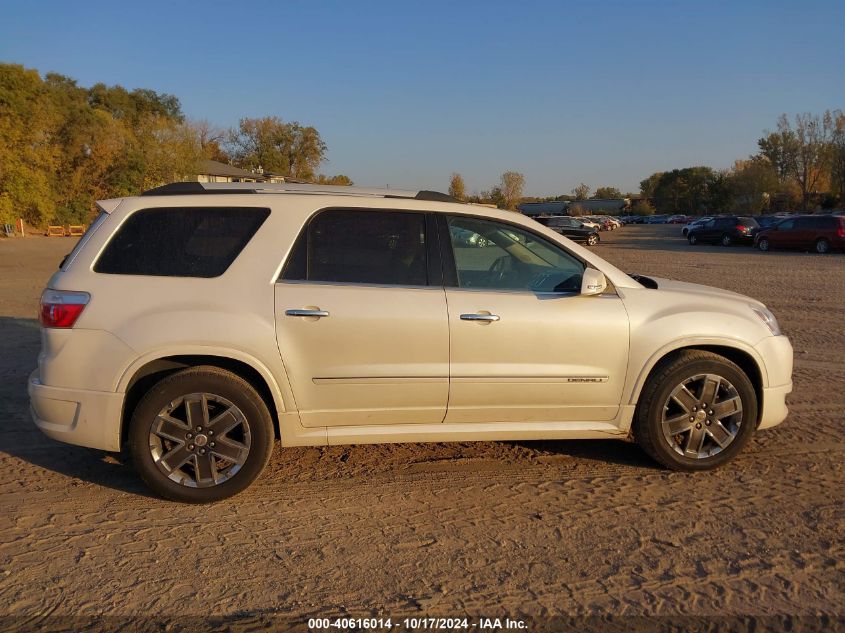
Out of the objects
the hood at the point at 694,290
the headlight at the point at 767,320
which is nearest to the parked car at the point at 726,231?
the hood at the point at 694,290

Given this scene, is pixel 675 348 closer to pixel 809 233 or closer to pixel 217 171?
pixel 809 233

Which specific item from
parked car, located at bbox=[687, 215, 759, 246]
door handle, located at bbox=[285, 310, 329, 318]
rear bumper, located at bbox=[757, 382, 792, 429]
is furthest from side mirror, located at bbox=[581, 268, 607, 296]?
parked car, located at bbox=[687, 215, 759, 246]

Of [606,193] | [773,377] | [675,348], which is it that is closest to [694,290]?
[675,348]

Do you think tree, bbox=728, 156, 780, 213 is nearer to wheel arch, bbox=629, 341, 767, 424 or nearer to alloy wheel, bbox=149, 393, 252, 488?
wheel arch, bbox=629, 341, 767, 424

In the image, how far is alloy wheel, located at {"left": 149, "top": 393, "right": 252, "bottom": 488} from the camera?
381 cm

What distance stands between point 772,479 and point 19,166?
44.5 m

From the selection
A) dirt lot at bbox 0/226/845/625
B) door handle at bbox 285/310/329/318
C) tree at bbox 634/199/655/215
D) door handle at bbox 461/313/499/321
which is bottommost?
dirt lot at bbox 0/226/845/625

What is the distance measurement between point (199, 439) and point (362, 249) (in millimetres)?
1529

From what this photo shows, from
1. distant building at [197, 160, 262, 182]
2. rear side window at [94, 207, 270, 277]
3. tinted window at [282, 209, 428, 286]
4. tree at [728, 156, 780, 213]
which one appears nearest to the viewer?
rear side window at [94, 207, 270, 277]

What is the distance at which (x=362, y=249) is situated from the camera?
4.09 meters

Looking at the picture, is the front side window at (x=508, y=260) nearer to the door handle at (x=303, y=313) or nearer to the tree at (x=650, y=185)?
the door handle at (x=303, y=313)

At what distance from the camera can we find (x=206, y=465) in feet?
12.7

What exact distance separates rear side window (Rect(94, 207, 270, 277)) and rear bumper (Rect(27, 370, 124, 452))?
756 mm

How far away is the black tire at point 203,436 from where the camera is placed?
378cm
